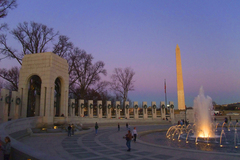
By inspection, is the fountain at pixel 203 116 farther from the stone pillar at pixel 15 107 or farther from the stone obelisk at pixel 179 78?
the stone obelisk at pixel 179 78

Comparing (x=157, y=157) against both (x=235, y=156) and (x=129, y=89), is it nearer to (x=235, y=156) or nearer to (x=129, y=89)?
(x=235, y=156)

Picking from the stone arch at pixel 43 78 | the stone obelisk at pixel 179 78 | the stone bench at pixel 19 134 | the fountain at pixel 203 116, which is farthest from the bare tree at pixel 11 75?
the stone obelisk at pixel 179 78

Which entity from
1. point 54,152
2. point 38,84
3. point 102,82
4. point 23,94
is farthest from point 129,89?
point 54,152

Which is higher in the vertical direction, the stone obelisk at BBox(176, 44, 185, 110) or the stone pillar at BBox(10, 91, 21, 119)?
the stone obelisk at BBox(176, 44, 185, 110)

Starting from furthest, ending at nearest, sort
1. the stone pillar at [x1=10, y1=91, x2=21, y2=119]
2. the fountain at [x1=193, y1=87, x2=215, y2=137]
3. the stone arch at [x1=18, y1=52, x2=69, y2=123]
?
1. the stone arch at [x1=18, y1=52, x2=69, y2=123]
2. the stone pillar at [x1=10, y1=91, x2=21, y2=119]
3. the fountain at [x1=193, y1=87, x2=215, y2=137]

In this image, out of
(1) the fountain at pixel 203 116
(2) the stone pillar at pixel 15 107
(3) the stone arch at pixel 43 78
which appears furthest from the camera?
(3) the stone arch at pixel 43 78

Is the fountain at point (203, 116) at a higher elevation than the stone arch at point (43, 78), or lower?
lower

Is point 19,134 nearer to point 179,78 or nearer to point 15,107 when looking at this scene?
point 15,107

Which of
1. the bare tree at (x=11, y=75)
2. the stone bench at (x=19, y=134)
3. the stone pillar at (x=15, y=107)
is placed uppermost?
the bare tree at (x=11, y=75)

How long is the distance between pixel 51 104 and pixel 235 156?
2345 cm

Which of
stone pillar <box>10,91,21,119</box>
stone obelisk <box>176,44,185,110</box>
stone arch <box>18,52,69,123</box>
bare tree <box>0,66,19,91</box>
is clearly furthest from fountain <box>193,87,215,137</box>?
bare tree <box>0,66,19,91</box>

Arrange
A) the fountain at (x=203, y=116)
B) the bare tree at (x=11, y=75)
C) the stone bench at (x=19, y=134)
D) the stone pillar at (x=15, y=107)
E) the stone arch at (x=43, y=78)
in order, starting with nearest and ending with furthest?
the stone bench at (x=19, y=134)
the fountain at (x=203, y=116)
the stone pillar at (x=15, y=107)
the stone arch at (x=43, y=78)
the bare tree at (x=11, y=75)

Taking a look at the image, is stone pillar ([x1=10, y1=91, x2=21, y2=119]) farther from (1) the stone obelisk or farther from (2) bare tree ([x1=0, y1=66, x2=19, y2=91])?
(1) the stone obelisk

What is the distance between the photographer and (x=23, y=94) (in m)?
26.9
